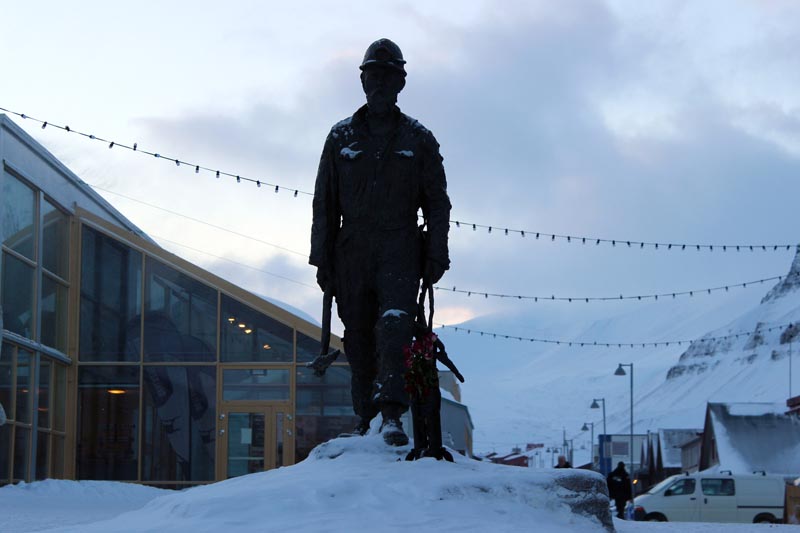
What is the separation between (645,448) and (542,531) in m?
81.4

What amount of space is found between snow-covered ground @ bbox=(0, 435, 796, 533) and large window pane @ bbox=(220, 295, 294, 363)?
56.4ft

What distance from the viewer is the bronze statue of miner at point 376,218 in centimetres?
893

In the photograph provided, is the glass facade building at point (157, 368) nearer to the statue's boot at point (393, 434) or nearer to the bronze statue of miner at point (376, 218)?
the bronze statue of miner at point (376, 218)

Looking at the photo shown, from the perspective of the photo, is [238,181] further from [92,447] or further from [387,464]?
[387,464]

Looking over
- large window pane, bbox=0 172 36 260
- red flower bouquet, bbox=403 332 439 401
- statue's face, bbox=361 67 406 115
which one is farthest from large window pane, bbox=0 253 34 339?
red flower bouquet, bbox=403 332 439 401

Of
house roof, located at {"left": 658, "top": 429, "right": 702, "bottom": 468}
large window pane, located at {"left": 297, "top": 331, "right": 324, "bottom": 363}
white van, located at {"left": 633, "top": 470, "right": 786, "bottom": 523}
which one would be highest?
large window pane, located at {"left": 297, "top": 331, "right": 324, "bottom": 363}

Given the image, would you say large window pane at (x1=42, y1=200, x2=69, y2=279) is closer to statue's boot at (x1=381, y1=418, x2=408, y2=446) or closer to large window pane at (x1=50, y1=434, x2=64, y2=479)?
large window pane at (x1=50, y1=434, x2=64, y2=479)

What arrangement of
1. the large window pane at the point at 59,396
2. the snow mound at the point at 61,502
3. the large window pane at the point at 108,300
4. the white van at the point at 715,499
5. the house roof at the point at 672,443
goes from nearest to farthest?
the snow mound at the point at 61,502, the large window pane at the point at 59,396, the large window pane at the point at 108,300, the white van at the point at 715,499, the house roof at the point at 672,443

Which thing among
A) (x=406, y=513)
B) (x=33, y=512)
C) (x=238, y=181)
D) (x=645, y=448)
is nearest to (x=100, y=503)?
(x=33, y=512)

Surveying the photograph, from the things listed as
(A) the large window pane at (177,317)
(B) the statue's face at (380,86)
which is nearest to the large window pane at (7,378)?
(A) the large window pane at (177,317)

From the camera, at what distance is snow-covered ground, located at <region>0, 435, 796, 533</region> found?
674 cm

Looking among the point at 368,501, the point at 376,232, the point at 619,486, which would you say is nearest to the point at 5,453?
the point at 619,486

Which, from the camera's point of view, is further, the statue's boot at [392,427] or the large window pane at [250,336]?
the large window pane at [250,336]

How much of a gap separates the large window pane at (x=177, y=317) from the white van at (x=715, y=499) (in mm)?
9309
